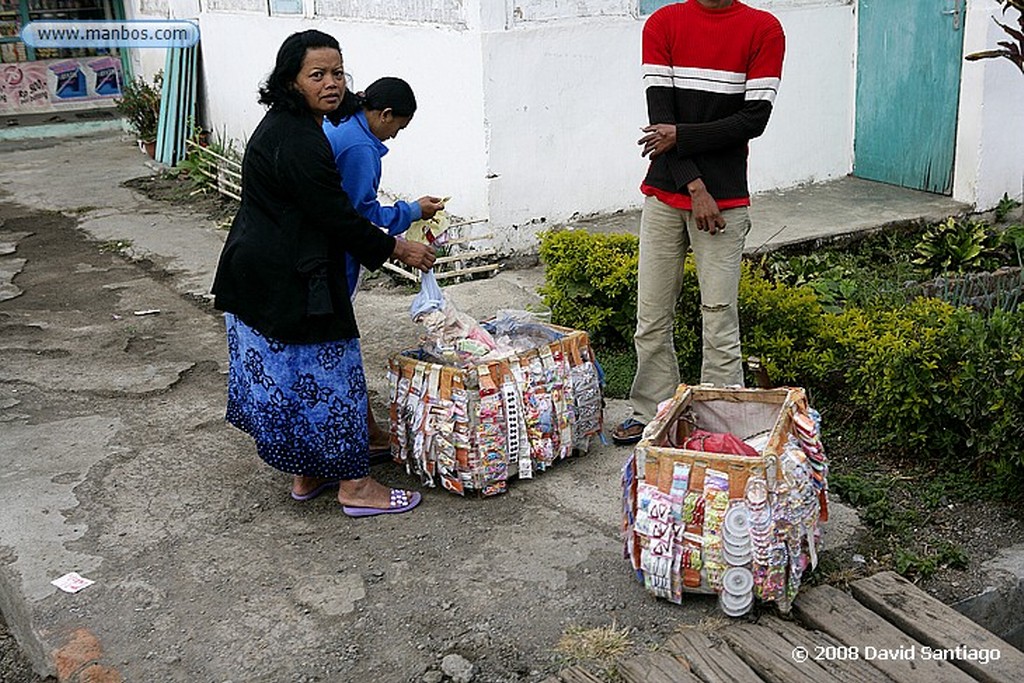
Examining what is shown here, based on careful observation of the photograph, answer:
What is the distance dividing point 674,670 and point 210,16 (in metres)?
9.83

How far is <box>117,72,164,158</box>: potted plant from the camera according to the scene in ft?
40.5

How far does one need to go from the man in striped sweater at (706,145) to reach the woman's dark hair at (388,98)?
3.04ft

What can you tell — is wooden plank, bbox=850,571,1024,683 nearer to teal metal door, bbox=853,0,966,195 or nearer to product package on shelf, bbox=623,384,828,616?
product package on shelf, bbox=623,384,828,616

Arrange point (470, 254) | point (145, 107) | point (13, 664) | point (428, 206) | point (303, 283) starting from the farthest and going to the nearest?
point (145, 107) → point (470, 254) → point (428, 206) → point (303, 283) → point (13, 664)

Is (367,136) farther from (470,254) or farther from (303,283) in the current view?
(470,254)

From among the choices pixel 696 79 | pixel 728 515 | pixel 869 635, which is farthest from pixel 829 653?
pixel 696 79

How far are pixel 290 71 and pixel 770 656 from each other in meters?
2.45

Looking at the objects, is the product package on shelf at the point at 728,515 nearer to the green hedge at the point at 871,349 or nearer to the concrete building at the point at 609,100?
the green hedge at the point at 871,349

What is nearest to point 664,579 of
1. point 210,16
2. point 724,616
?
point 724,616

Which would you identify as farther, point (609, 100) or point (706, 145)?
point (609, 100)

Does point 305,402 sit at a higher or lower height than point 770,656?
higher

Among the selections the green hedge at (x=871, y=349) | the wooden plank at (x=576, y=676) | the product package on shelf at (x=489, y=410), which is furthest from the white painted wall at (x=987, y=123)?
the wooden plank at (x=576, y=676)

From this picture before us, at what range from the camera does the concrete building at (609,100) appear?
716 centimetres

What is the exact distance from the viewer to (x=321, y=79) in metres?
3.83
